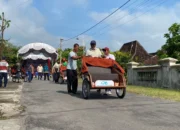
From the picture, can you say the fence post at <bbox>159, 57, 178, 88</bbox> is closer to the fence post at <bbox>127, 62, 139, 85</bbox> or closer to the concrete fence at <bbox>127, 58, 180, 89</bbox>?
the concrete fence at <bbox>127, 58, 180, 89</bbox>

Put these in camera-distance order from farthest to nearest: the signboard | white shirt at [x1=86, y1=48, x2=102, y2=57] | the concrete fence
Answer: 1. the concrete fence
2. white shirt at [x1=86, y1=48, x2=102, y2=57]
3. the signboard

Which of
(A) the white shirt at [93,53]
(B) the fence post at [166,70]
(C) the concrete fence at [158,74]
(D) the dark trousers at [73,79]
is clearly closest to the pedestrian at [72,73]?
(D) the dark trousers at [73,79]

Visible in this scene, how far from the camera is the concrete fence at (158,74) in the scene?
52.3 ft

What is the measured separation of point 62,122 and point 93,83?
404 cm

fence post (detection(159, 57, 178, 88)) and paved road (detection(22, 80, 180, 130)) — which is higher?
fence post (detection(159, 57, 178, 88))

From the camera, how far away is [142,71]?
64.7 ft

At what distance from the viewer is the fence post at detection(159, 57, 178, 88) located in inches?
646

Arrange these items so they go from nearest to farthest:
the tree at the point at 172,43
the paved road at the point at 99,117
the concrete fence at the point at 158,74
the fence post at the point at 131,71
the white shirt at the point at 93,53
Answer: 1. the paved road at the point at 99,117
2. the white shirt at the point at 93,53
3. the concrete fence at the point at 158,74
4. the fence post at the point at 131,71
5. the tree at the point at 172,43

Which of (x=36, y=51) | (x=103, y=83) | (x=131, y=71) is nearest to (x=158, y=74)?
(x=131, y=71)

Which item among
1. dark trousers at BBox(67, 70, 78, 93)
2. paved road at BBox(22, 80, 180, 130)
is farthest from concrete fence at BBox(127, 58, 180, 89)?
paved road at BBox(22, 80, 180, 130)

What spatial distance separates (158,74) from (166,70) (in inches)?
37.5

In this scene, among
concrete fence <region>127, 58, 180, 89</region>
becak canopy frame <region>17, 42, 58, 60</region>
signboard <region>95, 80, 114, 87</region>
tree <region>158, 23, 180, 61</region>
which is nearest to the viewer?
signboard <region>95, 80, 114, 87</region>

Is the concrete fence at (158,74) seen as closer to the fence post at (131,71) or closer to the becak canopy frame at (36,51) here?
the fence post at (131,71)

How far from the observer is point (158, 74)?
17547 mm
